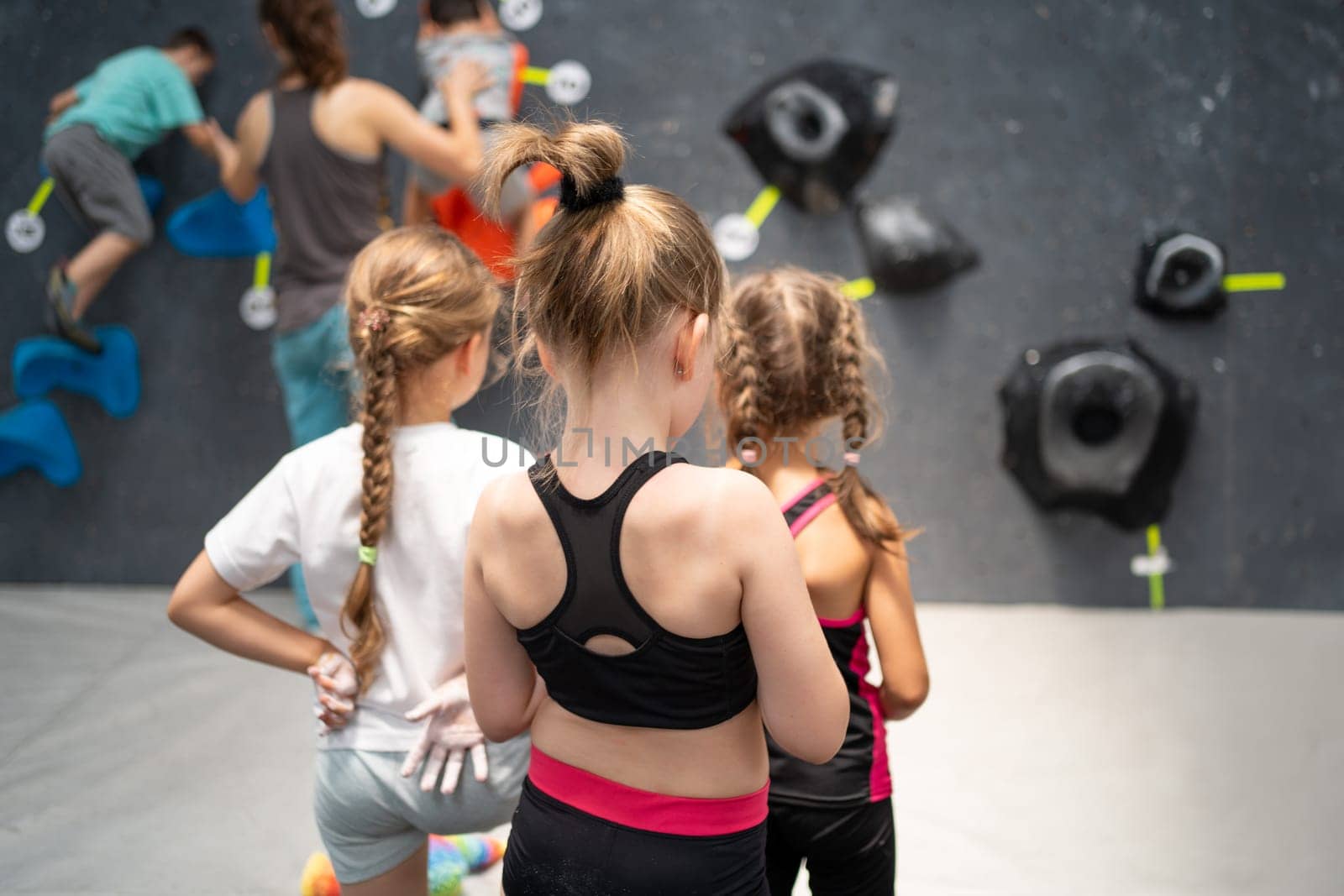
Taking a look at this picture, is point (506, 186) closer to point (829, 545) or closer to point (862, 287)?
point (862, 287)

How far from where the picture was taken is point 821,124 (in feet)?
9.72

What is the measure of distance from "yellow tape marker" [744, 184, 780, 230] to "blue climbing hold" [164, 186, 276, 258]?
52.4 inches

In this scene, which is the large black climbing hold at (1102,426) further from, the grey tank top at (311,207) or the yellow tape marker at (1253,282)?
the grey tank top at (311,207)

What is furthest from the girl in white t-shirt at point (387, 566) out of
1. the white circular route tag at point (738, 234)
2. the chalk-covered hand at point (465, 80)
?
the white circular route tag at point (738, 234)

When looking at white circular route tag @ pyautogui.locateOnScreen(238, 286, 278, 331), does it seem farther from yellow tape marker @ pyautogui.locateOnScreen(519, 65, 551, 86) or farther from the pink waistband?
the pink waistband

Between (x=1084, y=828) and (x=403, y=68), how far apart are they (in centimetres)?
251

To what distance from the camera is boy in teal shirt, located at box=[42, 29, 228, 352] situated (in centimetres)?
290

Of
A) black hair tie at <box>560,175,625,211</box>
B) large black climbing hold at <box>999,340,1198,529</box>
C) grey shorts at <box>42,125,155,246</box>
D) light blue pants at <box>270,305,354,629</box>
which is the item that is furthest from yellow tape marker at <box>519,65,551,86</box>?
black hair tie at <box>560,175,625,211</box>

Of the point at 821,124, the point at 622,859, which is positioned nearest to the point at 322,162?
the point at 821,124

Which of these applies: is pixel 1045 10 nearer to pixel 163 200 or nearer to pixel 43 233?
pixel 163 200

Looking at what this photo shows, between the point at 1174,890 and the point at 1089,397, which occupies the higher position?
the point at 1089,397

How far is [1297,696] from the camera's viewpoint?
8.49 ft

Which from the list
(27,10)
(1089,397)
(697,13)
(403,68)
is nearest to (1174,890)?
(1089,397)

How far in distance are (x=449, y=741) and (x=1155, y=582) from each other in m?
2.38
